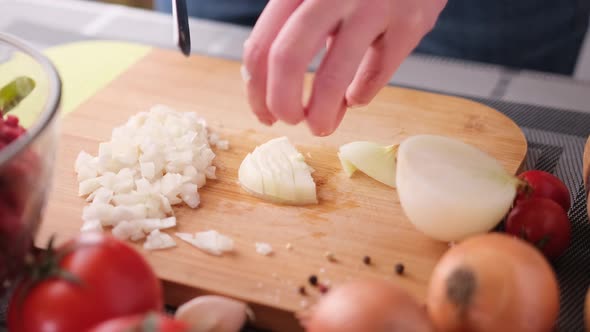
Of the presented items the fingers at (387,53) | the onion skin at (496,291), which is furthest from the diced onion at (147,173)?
the onion skin at (496,291)

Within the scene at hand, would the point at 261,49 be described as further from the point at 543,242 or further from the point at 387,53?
the point at 543,242

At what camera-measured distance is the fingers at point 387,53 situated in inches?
42.8

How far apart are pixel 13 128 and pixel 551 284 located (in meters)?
0.73

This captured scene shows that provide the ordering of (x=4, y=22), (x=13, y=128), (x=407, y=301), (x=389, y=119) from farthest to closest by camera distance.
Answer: (x=4, y=22)
(x=389, y=119)
(x=13, y=128)
(x=407, y=301)

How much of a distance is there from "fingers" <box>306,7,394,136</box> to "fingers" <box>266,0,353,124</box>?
0.08ft

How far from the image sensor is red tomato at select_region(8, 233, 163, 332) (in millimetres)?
757

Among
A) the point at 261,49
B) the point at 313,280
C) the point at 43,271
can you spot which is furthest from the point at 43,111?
the point at 313,280

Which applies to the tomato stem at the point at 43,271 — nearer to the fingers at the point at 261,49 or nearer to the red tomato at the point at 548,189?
the fingers at the point at 261,49

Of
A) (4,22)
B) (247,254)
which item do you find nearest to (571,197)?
(247,254)

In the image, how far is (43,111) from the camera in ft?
2.85

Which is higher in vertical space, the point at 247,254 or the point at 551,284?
the point at 551,284

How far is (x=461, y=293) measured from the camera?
0.76 m

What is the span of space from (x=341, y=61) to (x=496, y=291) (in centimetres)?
42

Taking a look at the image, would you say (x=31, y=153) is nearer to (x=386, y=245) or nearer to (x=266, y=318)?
(x=266, y=318)
